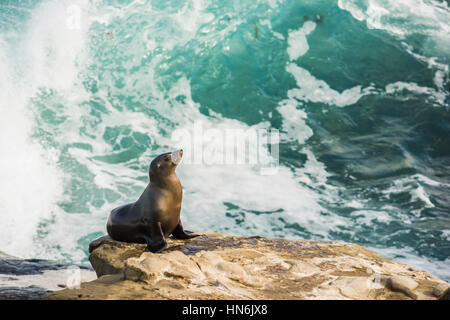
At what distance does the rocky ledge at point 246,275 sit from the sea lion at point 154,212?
0.38 ft

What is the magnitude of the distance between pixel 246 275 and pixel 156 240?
3.15 feet

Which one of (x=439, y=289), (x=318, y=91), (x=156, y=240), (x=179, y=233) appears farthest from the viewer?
(x=318, y=91)

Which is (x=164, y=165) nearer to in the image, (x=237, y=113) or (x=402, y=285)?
(x=402, y=285)

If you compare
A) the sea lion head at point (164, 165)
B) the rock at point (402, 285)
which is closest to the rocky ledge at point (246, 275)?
the rock at point (402, 285)

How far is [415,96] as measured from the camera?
9570 millimetres

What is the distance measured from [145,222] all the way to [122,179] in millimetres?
4187

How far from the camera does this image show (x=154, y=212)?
11.8 feet

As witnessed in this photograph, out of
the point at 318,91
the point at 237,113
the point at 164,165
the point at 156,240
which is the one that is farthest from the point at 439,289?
the point at 318,91

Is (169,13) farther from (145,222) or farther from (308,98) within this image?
(145,222)

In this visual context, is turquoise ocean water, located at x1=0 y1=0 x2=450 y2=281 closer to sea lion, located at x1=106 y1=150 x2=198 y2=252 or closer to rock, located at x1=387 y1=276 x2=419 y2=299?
sea lion, located at x1=106 y1=150 x2=198 y2=252

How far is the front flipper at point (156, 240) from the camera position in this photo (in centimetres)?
344

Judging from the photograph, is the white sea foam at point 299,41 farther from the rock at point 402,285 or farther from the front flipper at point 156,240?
the rock at point 402,285

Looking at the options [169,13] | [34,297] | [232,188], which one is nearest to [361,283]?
[34,297]

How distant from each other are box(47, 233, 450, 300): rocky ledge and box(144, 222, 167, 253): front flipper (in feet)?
0.35
